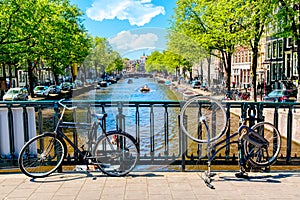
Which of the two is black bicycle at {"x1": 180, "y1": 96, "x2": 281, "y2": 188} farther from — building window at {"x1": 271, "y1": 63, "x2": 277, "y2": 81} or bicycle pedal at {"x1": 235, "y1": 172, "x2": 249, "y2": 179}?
building window at {"x1": 271, "y1": 63, "x2": 277, "y2": 81}

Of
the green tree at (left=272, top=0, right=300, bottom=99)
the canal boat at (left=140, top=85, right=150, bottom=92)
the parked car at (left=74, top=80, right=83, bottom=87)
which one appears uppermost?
the green tree at (left=272, top=0, right=300, bottom=99)

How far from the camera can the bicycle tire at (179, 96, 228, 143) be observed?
16.3ft

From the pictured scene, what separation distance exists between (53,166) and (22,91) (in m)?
25.3

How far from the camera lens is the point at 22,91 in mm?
28266

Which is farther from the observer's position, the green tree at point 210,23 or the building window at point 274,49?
the building window at point 274,49

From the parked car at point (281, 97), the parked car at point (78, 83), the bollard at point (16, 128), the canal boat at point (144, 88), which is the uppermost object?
the parked car at point (78, 83)

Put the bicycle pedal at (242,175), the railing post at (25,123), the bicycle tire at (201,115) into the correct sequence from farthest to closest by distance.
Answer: the railing post at (25,123) < the bicycle tire at (201,115) < the bicycle pedal at (242,175)

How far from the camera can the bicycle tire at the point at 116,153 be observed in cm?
488

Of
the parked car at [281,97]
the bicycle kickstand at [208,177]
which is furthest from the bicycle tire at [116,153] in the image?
the parked car at [281,97]

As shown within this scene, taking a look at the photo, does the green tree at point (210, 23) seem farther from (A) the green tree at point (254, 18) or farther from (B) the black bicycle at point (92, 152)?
(B) the black bicycle at point (92, 152)

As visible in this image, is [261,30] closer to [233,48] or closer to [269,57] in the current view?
[233,48]

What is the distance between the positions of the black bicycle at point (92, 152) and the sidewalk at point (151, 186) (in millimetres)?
170

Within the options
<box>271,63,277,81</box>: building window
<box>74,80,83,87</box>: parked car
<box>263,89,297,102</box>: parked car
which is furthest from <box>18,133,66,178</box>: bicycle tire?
<box>271,63,277,81</box>: building window

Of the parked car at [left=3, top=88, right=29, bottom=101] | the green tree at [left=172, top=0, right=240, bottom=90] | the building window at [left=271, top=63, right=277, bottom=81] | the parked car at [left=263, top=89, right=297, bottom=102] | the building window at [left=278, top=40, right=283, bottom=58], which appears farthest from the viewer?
the building window at [left=271, top=63, right=277, bottom=81]
